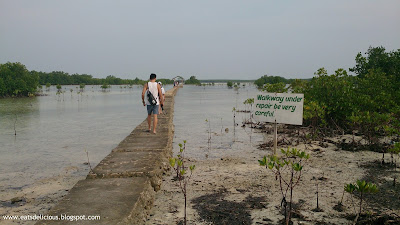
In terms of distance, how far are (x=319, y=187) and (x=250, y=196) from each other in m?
1.13

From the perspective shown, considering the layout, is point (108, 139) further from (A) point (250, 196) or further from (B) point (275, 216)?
(B) point (275, 216)

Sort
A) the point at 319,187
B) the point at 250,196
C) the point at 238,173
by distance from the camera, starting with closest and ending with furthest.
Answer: the point at 250,196 → the point at 319,187 → the point at 238,173

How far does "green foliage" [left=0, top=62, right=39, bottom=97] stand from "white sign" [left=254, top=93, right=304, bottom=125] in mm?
36465

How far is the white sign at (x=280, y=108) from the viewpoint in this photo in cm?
571

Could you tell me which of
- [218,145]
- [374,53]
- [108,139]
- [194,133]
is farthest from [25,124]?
[374,53]

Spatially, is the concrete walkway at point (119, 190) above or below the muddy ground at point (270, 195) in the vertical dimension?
above

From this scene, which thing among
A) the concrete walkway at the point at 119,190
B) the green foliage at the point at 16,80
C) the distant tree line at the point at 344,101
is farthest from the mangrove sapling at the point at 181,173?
the green foliage at the point at 16,80

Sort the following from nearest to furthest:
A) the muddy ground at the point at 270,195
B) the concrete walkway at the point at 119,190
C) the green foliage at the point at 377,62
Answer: the concrete walkway at the point at 119,190 < the muddy ground at the point at 270,195 < the green foliage at the point at 377,62

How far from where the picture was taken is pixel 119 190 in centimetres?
349

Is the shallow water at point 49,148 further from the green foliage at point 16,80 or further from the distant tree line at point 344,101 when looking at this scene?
the green foliage at point 16,80

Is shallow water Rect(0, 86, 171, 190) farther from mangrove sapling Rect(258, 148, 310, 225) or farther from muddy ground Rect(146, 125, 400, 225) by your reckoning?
mangrove sapling Rect(258, 148, 310, 225)

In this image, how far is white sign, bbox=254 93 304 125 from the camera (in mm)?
5715

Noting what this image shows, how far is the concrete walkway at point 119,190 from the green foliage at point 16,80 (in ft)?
118

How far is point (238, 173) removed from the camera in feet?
17.3
